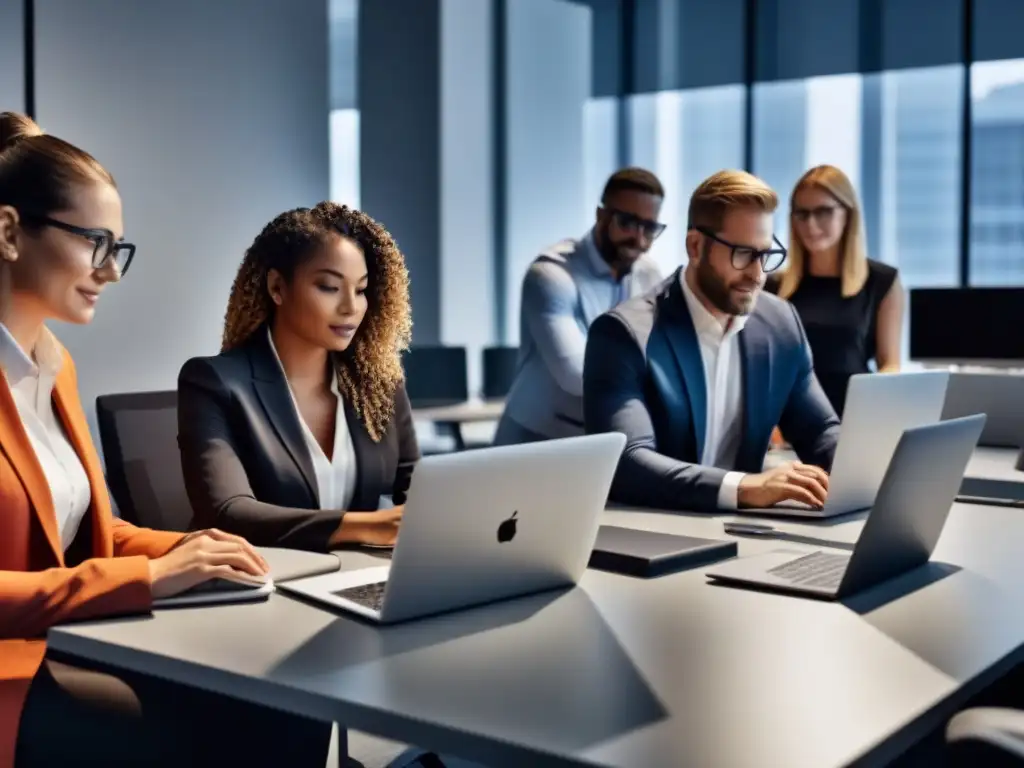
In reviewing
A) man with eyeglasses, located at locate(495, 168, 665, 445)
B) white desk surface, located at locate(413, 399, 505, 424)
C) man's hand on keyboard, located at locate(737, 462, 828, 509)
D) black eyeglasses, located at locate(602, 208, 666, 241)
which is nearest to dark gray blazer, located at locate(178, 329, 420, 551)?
man's hand on keyboard, located at locate(737, 462, 828, 509)

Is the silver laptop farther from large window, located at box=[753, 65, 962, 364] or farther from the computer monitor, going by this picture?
large window, located at box=[753, 65, 962, 364]

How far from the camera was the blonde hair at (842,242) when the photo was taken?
379 cm

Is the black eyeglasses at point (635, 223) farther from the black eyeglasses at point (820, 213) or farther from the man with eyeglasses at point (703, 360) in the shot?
the man with eyeglasses at point (703, 360)

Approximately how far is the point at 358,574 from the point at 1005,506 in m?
1.58

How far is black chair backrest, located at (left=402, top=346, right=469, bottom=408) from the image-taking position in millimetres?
6664

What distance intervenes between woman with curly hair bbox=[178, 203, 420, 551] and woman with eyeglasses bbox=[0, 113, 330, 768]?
0.85 ft

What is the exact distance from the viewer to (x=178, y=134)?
5.15 metres

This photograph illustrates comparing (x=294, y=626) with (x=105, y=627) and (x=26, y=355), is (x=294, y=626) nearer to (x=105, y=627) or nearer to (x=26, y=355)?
(x=105, y=627)

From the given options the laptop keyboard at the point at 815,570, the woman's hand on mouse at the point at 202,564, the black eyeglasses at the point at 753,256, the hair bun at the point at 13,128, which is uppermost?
the hair bun at the point at 13,128

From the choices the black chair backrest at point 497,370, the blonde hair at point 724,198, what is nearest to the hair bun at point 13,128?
the blonde hair at point 724,198

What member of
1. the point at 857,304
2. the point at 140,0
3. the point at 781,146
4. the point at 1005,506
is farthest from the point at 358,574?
the point at 781,146

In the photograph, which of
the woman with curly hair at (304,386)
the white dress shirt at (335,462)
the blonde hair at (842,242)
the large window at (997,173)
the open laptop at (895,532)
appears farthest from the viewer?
the large window at (997,173)

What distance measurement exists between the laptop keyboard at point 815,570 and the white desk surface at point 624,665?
0.07m

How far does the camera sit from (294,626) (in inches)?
64.1
